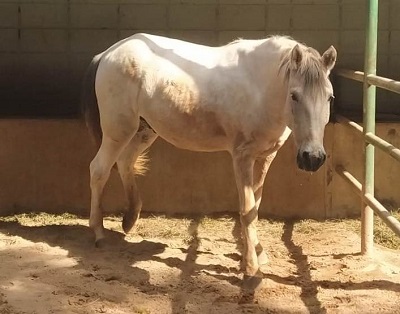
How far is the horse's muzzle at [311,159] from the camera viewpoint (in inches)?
147

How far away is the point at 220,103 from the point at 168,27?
178 cm

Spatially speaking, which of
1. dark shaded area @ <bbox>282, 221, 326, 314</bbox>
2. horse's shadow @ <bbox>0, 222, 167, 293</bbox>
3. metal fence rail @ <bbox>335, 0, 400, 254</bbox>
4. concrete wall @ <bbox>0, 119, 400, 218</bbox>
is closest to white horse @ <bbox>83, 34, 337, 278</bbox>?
horse's shadow @ <bbox>0, 222, 167, 293</bbox>

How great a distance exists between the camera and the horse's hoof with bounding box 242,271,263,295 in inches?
160

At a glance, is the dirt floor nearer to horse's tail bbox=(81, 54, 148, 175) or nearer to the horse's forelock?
horse's tail bbox=(81, 54, 148, 175)

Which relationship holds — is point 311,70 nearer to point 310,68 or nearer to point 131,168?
point 310,68

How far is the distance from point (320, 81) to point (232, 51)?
0.93m

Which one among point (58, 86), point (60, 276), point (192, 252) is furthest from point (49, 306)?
point (58, 86)

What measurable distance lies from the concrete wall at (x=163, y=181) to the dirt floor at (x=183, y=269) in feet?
0.63

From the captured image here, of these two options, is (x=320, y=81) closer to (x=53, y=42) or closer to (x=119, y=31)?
(x=119, y=31)

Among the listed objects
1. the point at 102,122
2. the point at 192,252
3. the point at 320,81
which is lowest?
the point at 192,252

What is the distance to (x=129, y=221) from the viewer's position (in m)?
5.21

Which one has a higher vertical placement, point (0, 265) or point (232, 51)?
point (232, 51)

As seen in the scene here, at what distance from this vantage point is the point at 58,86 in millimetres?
6047

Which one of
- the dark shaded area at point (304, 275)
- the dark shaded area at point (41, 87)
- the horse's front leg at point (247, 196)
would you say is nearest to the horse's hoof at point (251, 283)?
the horse's front leg at point (247, 196)
